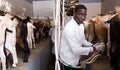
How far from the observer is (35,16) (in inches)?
105

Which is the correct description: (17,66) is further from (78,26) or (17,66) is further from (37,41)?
(37,41)

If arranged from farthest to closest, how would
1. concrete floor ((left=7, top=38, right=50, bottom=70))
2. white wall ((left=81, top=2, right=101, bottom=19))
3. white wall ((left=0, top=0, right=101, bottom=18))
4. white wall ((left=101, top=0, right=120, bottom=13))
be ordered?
white wall ((left=81, top=2, right=101, bottom=19)) < white wall ((left=0, top=0, right=101, bottom=18)) < white wall ((left=101, top=0, right=120, bottom=13)) < concrete floor ((left=7, top=38, right=50, bottom=70))

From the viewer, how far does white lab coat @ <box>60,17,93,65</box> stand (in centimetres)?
141

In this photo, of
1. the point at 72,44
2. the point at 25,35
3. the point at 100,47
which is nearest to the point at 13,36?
the point at 25,35

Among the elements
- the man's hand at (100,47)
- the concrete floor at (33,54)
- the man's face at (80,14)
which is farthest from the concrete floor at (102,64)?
the concrete floor at (33,54)

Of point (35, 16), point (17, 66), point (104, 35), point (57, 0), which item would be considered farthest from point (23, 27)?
point (35, 16)

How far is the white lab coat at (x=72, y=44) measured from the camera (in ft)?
4.63

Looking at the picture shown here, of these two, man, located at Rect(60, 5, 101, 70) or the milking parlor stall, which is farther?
man, located at Rect(60, 5, 101, 70)

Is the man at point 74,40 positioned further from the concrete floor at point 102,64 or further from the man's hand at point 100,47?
the concrete floor at point 102,64

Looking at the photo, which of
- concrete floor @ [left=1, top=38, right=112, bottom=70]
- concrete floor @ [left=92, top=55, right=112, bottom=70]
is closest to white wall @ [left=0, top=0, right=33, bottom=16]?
concrete floor @ [left=1, top=38, right=112, bottom=70]

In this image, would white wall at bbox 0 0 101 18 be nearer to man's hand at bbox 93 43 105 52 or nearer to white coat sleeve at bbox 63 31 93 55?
white coat sleeve at bbox 63 31 93 55

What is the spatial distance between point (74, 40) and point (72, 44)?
0.09ft

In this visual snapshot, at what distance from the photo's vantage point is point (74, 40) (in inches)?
55.6

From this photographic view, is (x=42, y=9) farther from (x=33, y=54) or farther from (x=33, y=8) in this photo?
(x=33, y=54)
